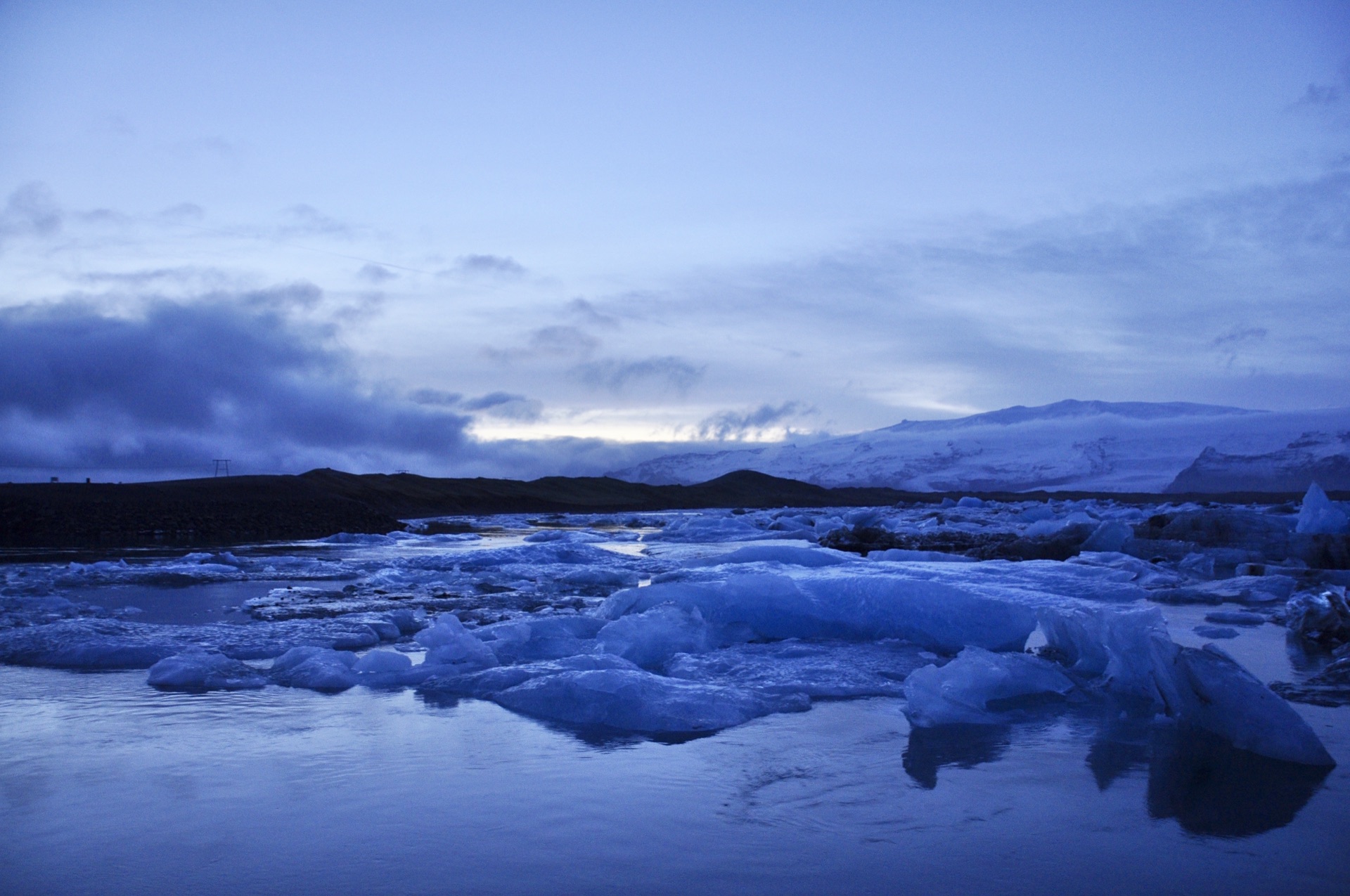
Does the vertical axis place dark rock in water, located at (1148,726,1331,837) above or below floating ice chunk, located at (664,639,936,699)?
below

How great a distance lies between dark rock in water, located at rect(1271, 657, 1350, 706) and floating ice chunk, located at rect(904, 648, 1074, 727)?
3.31ft

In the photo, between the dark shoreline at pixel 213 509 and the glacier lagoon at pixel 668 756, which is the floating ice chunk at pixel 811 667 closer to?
the glacier lagoon at pixel 668 756

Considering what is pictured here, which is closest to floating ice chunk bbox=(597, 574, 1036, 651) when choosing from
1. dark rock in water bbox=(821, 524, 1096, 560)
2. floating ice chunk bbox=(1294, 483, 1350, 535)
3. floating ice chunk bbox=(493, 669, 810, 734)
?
floating ice chunk bbox=(493, 669, 810, 734)

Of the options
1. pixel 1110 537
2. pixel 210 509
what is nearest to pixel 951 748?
Result: pixel 1110 537

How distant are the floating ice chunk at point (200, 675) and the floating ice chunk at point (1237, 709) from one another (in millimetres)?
4318

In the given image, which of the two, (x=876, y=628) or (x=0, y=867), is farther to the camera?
(x=876, y=628)

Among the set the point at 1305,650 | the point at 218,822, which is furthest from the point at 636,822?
the point at 1305,650

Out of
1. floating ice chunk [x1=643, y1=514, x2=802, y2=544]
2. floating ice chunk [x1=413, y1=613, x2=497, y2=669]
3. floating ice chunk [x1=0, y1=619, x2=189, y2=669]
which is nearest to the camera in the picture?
floating ice chunk [x1=413, y1=613, x2=497, y2=669]

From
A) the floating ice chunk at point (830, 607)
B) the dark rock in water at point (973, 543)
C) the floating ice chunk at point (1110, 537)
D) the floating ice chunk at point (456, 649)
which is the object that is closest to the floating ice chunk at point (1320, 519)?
the floating ice chunk at point (1110, 537)

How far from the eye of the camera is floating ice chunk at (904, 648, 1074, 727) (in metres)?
3.79

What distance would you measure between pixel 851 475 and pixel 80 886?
267 ft

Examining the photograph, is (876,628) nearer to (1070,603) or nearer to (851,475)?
(1070,603)

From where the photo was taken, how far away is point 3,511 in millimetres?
18844

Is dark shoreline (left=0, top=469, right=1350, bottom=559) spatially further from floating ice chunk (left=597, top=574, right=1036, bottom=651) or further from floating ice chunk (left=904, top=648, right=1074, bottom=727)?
floating ice chunk (left=904, top=648, right=1074, bottom=727)
